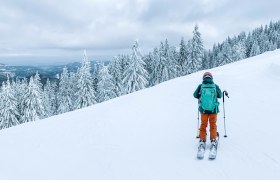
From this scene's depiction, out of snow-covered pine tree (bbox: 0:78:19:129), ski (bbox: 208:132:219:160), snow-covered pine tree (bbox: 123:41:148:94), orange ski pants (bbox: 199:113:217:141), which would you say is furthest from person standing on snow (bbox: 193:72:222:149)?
snow-covered pine tree (bbox: 0:78:19:129)

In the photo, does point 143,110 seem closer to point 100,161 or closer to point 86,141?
point 86,141

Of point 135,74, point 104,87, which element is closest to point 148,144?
point 135,74

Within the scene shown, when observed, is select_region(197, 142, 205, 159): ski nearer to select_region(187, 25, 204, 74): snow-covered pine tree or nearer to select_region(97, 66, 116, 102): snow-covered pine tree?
select_region(97, 66, 116, 102): snow-covered pine tree

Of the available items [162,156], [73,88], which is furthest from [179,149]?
[73,88]

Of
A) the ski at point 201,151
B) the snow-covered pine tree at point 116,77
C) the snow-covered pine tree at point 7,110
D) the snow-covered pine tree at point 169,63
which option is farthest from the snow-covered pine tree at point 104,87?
the ski at point 201,151

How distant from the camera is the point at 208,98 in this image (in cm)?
895

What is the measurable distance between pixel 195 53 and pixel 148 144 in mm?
54585

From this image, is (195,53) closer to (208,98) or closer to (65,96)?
(65,96)

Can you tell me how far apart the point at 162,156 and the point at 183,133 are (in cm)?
231

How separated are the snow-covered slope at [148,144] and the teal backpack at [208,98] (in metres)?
1.31

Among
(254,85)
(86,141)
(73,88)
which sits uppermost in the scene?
(254,85)

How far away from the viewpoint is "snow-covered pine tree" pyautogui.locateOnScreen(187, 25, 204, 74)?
6266cm

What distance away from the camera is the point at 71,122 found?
15188 millimetres

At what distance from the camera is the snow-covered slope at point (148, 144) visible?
7883mm
